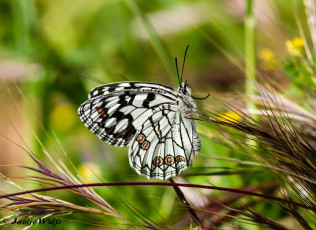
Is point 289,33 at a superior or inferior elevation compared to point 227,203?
superior

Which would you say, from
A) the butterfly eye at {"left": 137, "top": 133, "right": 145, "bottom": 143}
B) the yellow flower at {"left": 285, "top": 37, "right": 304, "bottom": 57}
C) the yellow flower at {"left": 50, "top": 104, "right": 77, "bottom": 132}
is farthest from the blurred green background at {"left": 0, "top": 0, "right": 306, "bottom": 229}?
the yellow flower at {"left": 285, "top": 37, "right": 304, "bottom": 57}

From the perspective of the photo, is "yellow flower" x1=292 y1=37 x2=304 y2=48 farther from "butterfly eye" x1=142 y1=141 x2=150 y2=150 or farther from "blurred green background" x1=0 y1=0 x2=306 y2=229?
"blurred green background" x1=0 y1=0 x2=306 y2=229

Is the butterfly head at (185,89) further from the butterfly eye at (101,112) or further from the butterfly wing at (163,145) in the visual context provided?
the butterfly eye at (101,112)

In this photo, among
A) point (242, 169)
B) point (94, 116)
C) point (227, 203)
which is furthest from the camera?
point (94, 116)

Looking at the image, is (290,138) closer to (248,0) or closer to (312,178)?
(312,178)

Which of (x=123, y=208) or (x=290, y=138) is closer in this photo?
(x=290, y=138)

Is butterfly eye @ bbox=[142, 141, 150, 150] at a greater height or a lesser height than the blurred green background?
lesser

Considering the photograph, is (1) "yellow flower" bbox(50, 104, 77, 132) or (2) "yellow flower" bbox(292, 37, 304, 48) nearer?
(2) "yellow flower" bbox(292, 37, 304, 48)

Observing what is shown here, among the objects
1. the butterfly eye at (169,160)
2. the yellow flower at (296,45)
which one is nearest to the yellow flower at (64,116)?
the butterfly eye at (169,160)

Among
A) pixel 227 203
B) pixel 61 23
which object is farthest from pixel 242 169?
pixel 61 23
